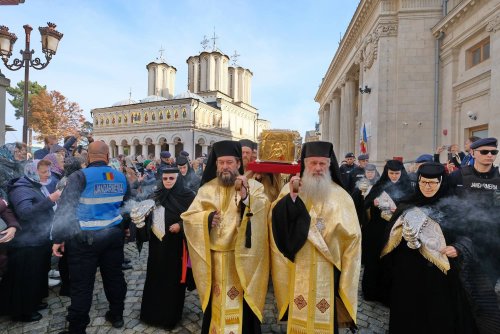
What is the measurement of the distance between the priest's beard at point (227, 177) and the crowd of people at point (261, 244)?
0.01 m

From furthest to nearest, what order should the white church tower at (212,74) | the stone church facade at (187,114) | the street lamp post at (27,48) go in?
1. the white church tower at (212,74)
2. the stone church facade at (187,114)
3. the street lamp post at (27,48)

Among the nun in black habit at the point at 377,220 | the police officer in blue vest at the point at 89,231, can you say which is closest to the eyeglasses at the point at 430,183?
the nun in black habit at the point at 377,220

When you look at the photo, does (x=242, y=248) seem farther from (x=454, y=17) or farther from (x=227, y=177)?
(x=454, y=17)

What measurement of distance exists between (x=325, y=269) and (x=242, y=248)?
819 mm

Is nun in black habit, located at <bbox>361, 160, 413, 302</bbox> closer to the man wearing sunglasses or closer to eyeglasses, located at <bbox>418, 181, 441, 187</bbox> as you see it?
the man wearing sunglasses

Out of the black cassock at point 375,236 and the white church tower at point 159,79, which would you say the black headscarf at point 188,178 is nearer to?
the black cassock at point 375,236

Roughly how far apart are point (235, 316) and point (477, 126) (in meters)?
12.4

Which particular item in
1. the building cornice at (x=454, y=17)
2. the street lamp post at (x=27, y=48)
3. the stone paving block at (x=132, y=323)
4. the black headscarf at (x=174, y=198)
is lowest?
the stone paving block at (x=132, y=323)

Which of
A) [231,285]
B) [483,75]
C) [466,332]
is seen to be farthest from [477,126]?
[231,285]

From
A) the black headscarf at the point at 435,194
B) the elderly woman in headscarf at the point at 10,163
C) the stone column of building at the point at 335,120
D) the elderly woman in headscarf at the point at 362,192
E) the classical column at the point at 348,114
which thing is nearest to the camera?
the black headscarf at the point at 435,194

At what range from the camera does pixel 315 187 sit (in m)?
2.92

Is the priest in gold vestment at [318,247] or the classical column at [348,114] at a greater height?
the classical column at [348,114]

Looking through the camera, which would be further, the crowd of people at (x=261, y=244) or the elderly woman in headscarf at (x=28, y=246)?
the elderly woman in headscarf at (x=28, y=246)

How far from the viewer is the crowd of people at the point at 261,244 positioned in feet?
9.28
